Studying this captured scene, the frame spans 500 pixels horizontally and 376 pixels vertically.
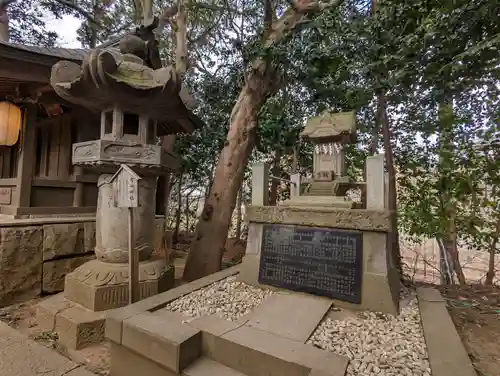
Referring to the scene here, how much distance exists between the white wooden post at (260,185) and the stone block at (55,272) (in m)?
3.19

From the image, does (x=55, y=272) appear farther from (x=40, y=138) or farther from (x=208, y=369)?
(x=208, y=369)

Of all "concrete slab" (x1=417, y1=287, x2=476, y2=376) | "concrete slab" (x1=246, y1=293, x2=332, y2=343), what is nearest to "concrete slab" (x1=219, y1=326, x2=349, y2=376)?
"concrete slab" (x1=246, y1=293, x2=332, y2=343)

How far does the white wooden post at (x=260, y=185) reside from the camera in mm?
3832

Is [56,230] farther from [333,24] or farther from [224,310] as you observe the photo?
[333,24]

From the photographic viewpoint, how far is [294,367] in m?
1.90

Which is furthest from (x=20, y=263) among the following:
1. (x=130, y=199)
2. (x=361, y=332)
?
(x=361, y=332)

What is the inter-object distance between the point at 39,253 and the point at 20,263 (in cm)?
25

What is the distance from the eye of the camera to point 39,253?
162 inches

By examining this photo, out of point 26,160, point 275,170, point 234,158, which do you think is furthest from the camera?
point 275,170

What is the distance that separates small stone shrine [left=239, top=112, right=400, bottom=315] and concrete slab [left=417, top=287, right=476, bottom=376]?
0.32 meters

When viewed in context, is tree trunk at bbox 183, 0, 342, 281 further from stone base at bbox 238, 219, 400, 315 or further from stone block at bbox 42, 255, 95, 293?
stone base at bbox 238, 219, 400, 315

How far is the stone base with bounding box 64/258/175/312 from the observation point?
3.05 m

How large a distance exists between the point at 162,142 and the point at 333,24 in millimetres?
4921

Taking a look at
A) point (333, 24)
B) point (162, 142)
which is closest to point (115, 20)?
point (162, 142)
